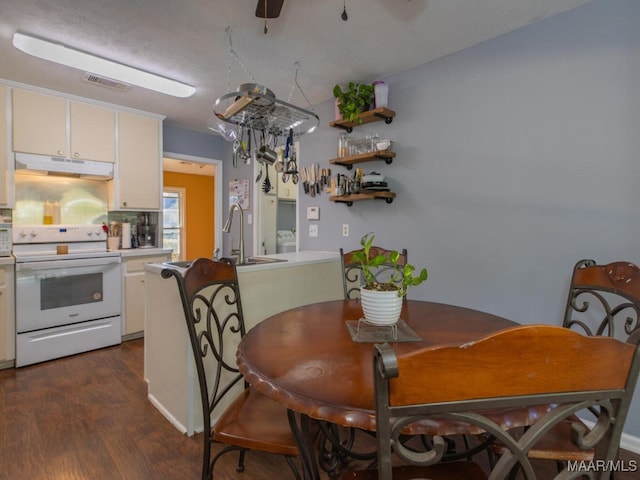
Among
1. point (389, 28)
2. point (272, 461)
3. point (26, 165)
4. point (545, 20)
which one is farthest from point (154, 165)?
point (545, 20)

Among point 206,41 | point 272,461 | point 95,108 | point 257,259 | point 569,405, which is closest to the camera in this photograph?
point 569,405

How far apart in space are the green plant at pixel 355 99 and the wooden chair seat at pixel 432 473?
2440 millimetres

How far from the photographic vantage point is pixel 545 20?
1.95m

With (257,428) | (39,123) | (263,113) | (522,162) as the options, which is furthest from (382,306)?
(39,123)

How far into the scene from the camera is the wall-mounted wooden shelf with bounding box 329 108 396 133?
2610mm

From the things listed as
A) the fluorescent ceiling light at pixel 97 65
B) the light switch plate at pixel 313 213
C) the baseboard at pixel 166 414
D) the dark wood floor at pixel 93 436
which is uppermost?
the fluorescent ceiling light at pixel 97 65

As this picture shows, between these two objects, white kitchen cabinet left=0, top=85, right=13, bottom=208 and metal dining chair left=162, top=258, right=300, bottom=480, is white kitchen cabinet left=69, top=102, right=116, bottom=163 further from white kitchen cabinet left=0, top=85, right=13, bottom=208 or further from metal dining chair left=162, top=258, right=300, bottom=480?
metal dining chair left=162, top=258, right=300, bottom=480

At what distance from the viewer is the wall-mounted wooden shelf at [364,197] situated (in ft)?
8.65

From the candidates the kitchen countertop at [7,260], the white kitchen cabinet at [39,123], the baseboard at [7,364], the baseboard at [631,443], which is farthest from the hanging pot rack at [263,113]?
the baseboard at [7,364]

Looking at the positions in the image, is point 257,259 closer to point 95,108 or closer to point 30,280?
point 30,280

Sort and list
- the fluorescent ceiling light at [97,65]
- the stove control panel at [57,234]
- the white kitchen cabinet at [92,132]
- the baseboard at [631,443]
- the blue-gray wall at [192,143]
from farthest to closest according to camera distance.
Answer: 1. the blue-gray wall at [192,143]
2. the white kitchen cabinet at [92,132]
3. the stove control panel at [57,234]
4. the fluorescent ceiling light at [97,65]
5. the baseboard at [631,443]

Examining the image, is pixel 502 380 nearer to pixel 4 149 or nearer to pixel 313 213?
pixel 313 213

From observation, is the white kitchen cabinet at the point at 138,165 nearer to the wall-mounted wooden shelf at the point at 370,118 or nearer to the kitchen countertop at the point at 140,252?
the kitchen countertop at the point at 140,252

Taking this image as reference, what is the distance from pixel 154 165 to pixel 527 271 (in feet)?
12.2
